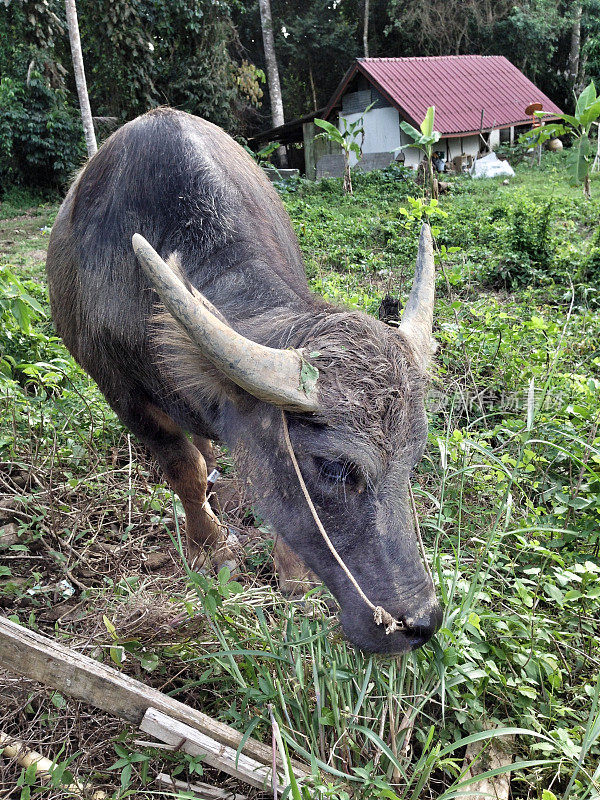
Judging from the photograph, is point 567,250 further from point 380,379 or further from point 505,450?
point 380,379

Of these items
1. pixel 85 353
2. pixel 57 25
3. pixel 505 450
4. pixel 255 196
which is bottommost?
pixel 505 450

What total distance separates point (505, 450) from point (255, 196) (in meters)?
1.65

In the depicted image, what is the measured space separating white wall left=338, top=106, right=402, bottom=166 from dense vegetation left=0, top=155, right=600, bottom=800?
16452mm

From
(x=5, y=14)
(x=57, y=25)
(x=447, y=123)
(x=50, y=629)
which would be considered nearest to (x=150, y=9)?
(x=57, y=25)

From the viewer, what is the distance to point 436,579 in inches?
89.0

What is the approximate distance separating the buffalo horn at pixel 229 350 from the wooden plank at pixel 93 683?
0.90 metres

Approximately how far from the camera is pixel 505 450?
10.2 ft

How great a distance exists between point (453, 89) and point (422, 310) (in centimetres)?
2127

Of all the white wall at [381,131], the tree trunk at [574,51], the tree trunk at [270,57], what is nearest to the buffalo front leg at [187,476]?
the white wall at [381,131]

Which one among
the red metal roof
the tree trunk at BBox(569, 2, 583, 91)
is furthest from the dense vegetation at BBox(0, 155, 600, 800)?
the tree trunk at BBox(569, 2, 583, 91)

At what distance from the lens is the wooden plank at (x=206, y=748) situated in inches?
68.6

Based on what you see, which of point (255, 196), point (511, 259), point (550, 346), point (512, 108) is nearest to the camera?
point (255, 196)

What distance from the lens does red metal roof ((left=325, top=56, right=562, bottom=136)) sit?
63.0 ft

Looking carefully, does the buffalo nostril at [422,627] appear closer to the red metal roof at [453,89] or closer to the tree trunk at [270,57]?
the red metal roof at [453,89]
